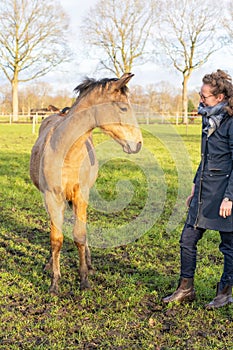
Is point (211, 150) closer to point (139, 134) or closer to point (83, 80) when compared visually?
point (139, 134)

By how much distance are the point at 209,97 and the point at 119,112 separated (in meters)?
0.83

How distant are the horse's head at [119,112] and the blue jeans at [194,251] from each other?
99 centimetres

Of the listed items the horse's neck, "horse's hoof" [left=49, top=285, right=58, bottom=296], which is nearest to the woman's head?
the horse's neck

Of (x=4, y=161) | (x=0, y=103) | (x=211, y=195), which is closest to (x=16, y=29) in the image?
(x=0, y=103)

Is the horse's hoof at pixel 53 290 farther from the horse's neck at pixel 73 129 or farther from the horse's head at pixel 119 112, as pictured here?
the horse's head at pixel 119 112

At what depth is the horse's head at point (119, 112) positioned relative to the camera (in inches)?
142

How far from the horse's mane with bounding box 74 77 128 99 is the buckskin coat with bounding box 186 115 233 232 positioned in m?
0.95

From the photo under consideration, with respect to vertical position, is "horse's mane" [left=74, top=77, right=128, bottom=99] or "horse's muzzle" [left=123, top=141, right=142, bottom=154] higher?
"horse's mane" [left=74, top=77, right=128, bottom=99]

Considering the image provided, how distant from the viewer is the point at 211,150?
3658 millimetres

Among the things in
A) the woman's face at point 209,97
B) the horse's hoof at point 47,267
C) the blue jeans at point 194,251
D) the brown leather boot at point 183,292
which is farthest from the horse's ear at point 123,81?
the horse's hoof at point 47,267

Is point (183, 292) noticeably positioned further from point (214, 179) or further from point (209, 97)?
point (209, 97)

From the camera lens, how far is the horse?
11.9 feet

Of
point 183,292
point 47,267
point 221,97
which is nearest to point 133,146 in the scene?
point 221,97

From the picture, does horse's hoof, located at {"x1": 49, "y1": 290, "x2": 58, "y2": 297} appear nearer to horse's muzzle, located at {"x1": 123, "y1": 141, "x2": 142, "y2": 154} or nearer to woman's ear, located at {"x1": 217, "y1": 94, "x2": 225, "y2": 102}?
horse's muzzle, located at {"x1": 123, "y1": 141, "x2": 142, "y2": 154}
